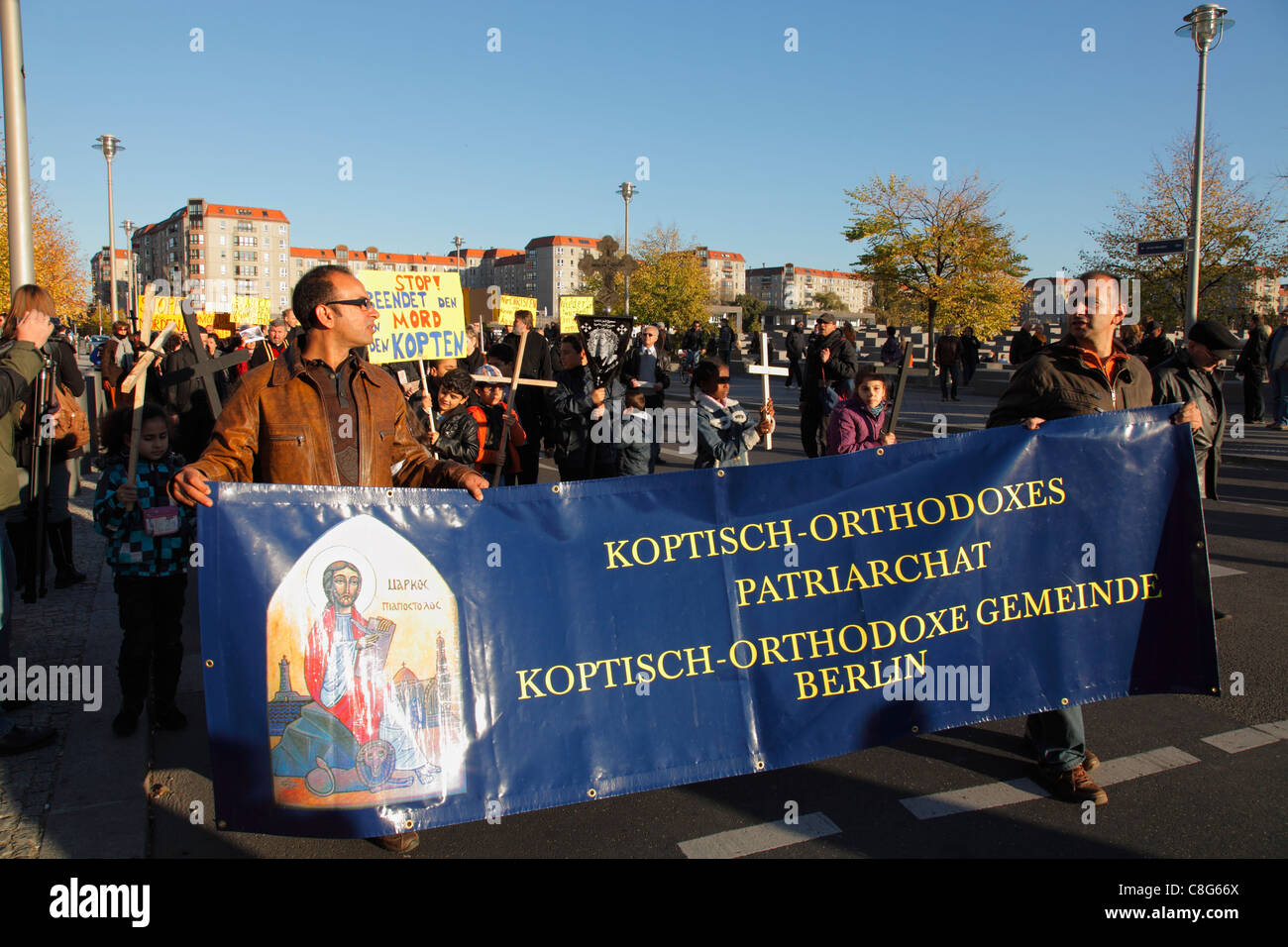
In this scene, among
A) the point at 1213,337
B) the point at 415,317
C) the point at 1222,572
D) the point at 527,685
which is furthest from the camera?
the point at 415,317

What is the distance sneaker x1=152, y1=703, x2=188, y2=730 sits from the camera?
176 inches

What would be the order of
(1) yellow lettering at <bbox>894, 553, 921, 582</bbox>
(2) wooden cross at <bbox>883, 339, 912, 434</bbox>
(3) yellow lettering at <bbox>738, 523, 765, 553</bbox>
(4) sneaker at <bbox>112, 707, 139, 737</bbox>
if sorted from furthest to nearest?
(4) sneaker at <bbox>112, 707, 139, 737</bbox>, (2) wooden cross at <bbox>883, 339, 912, 434</bbox>, (1) yellow lettering at <bbox>894, 553, 921, 582</bbox>, (3) yellow lettering at <bbox>738, 523, 765, 553</bbox>

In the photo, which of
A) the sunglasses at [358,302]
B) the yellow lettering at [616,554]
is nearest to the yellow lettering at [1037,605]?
the yellow lettering at [616,554]

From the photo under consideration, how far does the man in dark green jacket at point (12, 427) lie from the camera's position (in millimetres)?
4129

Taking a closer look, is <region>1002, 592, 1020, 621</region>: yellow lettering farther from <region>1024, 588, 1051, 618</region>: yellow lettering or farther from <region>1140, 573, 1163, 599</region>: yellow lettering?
<region>1140, 573, 1163, 599</region>: yellow lettering

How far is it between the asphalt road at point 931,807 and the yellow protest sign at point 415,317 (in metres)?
4.14

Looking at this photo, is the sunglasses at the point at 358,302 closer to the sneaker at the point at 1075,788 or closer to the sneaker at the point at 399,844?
the sneaker at the point at 399,844

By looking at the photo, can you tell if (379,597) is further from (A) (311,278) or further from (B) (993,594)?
(B) (993,594)

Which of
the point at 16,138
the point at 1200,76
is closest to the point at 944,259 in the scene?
the point at 1200,76

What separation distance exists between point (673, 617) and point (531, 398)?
21.5 feet

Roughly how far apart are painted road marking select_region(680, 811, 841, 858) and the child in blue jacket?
262 centimetres

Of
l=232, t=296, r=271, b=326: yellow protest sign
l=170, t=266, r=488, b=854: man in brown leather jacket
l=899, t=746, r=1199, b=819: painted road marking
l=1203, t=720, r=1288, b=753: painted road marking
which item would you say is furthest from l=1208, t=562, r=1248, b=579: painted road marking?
l=232, t=296, r=271, b=326: yellow protest sign

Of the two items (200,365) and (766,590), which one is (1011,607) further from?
(200,365)

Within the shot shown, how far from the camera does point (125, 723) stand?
437cm
